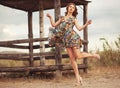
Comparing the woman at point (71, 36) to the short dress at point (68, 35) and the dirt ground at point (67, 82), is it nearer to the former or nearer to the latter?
the short dress at point (68, 35)

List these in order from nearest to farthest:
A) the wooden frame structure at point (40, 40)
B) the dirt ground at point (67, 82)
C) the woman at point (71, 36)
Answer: the woman at point (71, 36) → the dirt ground at point (67, 82) → the wooden frame structure at point (40, 40)

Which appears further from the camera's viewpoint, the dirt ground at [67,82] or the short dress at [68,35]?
the dirt ground at [67,82]

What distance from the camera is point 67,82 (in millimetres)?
12164

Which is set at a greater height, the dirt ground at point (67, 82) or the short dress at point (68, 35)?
the short dress at point (68, 35)

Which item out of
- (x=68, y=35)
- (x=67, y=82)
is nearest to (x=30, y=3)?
(x=67, y=82)

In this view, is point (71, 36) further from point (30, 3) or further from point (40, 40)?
point (30, 3)

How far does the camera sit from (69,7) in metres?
10.1

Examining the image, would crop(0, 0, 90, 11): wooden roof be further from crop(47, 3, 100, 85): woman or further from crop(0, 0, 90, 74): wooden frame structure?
crop(47, 3, 100, 85): woman

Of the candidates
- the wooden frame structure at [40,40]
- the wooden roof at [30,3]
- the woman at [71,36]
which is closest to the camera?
the woman at [71,36]

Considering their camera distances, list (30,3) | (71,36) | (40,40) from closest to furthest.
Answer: (71,36) < (40,40) < (30,3)

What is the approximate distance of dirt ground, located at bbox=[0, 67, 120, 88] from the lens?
1120 cm

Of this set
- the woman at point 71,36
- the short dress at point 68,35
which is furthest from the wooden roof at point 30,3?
the woman at point 71,36

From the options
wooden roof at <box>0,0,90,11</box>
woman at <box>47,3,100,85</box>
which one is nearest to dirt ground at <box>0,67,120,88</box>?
woman at <box>47,3,100,85</box>

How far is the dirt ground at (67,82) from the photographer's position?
11.2m
